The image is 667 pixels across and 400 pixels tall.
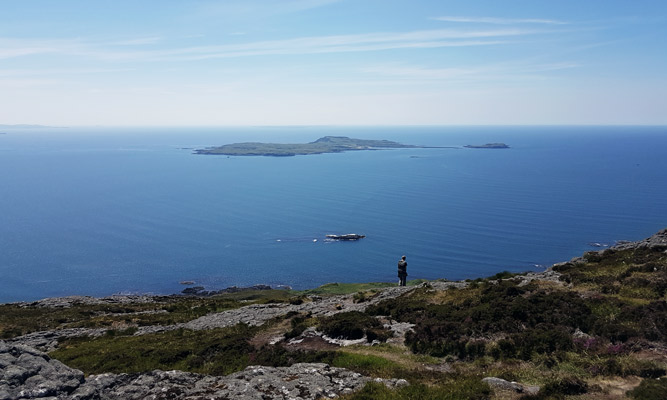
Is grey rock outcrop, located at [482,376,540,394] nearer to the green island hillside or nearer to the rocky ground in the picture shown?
the green island hillside

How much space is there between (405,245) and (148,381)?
125 meters

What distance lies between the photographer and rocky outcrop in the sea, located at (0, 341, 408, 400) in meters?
15.6

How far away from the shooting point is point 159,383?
18188 mm

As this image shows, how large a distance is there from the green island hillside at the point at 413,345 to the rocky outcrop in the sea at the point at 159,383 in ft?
Answer: 0.29

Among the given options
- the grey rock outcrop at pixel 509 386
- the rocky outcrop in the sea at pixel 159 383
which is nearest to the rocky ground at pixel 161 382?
the rocky outcrop in the sea at pixel 159 383

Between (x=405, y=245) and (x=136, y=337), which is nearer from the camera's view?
(x=136, y=337)

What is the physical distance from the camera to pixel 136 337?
3428 cm

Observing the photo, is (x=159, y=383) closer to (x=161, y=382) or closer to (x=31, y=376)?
(x=161, y=382)

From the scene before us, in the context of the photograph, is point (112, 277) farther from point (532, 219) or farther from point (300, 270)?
point (532, 219)

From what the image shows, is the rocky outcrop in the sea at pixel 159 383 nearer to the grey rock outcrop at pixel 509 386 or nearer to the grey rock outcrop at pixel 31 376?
the grey rock outcrop at pixel 31 376

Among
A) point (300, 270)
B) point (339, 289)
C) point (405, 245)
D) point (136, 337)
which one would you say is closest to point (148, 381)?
point (136, 337)

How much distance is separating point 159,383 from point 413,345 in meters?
14.2

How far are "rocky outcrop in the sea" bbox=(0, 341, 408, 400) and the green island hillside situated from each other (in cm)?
9

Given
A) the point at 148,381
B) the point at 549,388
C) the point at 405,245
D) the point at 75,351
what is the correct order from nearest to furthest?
the point at 549,388, the point at 148,381, the point at 75,351, the point at 405,245
